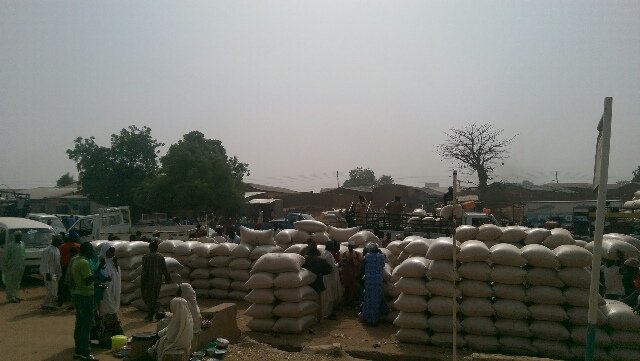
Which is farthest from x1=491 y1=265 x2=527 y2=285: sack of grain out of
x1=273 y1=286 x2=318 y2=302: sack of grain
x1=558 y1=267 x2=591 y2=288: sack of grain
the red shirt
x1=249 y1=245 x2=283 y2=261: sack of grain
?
the red shirt

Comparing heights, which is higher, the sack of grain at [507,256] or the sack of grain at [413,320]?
the sack of grain at [507,256]

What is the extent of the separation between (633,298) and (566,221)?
730 inches

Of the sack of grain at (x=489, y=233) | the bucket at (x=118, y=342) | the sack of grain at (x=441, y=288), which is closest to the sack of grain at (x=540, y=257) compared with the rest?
the sack of grain at (x=441, y=288)

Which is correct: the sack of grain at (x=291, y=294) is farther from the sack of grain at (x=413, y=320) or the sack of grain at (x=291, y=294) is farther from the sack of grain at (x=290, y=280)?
the sack of grain at (x=413, y=320)

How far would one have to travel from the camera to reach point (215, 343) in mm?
7516

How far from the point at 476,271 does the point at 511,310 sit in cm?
79

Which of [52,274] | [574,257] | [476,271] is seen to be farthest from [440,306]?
[52,274]

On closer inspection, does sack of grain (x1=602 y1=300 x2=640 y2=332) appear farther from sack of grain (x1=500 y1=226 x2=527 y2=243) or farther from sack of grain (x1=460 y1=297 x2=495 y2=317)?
sack of grain (x1=500 y1=226 x2=527 y2=243)

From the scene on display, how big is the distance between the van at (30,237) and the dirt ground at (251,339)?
301 cm

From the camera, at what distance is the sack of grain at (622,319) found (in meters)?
7.20

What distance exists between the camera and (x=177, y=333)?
633cm

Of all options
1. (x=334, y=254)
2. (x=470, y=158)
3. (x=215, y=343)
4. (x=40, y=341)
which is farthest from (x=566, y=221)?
(x=40, y=341)

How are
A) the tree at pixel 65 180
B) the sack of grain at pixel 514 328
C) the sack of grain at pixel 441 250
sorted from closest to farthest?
the sack of grain at pixel 514 328, the sack of grain at pixel 441 250, the tree at pixel 65 180

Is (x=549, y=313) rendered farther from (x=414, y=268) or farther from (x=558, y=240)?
(x=414, y=268)
